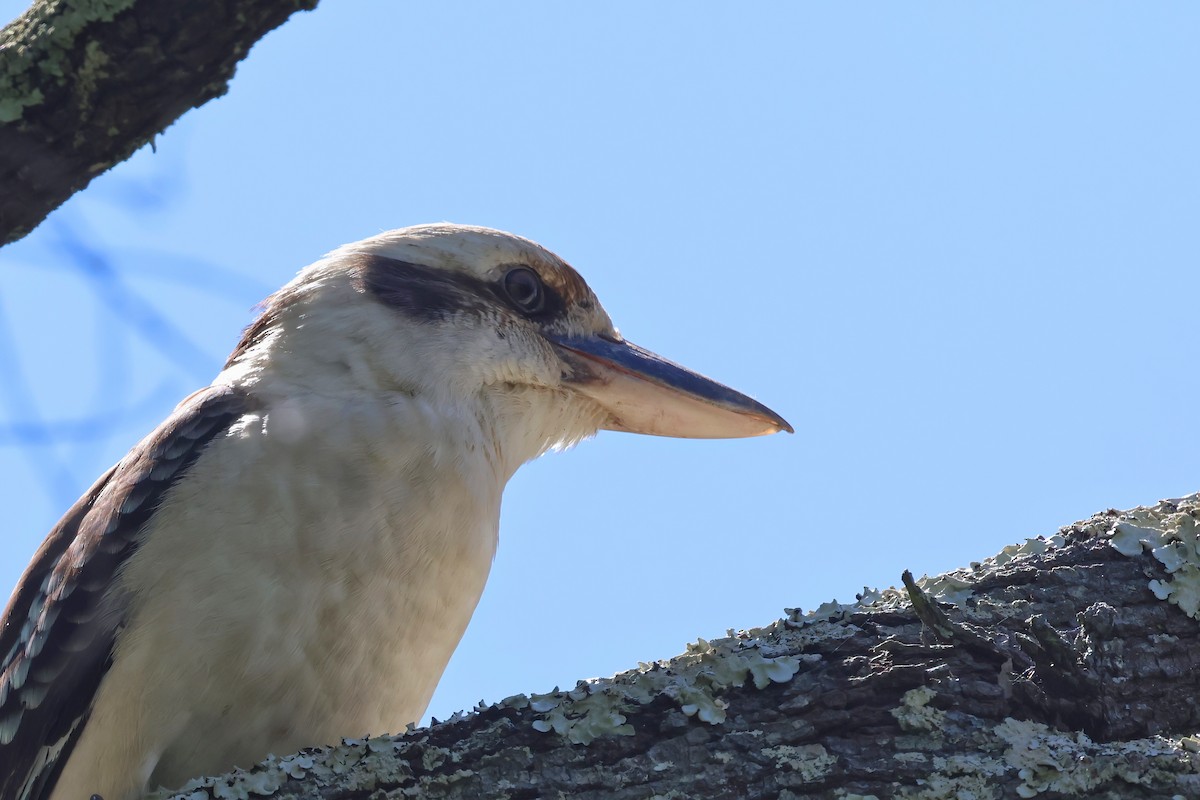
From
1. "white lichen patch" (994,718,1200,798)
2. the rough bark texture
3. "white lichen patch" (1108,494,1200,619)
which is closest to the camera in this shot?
"white lichen patch" (994,718,1200,798)

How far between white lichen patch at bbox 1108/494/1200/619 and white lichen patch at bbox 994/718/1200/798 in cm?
41

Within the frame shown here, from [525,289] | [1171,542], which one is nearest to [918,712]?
[1171,542]

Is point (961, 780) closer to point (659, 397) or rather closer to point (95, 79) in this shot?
point (95, 79)

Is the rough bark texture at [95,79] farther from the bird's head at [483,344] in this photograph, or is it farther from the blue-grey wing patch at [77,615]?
the bird's head at [483,344]

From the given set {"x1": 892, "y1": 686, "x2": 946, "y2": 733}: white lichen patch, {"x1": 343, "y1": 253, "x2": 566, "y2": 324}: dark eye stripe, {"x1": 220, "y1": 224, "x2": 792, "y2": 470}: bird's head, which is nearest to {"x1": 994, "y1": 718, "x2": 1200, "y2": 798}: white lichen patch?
{"x1": 892, "y1": 686, "x2": 946, "y2": 733}: white lichen patch

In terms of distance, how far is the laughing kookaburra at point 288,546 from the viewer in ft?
8.37

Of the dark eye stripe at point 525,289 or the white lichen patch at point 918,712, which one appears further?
the dark eye stripe at point 525,289

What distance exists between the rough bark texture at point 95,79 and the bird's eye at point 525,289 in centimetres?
146

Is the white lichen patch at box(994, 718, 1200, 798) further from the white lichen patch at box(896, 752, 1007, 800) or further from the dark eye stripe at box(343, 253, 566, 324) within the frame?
the dark eye stripe at box(343, 253, 566, 324)

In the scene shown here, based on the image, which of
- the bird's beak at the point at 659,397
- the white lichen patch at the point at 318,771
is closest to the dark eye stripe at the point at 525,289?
the bird's beak at the point at 659,397

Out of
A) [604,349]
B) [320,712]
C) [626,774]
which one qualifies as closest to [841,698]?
[626,774]

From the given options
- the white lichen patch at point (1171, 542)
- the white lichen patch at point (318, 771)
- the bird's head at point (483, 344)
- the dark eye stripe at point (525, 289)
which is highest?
the dark eye stripe at point (525, 289)

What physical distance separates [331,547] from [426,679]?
1.41 feet

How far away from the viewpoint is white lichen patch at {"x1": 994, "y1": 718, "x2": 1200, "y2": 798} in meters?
1.86
